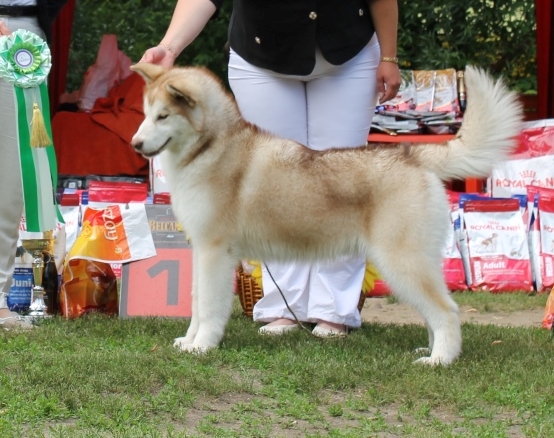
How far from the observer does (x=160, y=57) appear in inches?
160

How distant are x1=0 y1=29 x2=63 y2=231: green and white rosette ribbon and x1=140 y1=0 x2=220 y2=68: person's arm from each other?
1.96ft

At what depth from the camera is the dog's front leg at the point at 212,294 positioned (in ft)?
12.8

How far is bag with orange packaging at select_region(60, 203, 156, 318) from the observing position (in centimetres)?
485

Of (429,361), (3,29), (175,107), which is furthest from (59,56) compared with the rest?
(429,361)

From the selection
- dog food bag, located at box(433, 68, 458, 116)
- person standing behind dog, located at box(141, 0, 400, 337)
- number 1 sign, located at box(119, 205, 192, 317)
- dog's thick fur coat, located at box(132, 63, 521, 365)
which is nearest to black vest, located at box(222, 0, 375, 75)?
person standing behind dog, located at box(141, 0, 400, 337)

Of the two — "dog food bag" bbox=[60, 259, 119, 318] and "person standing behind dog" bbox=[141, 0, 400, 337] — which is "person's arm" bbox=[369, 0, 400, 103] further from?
"dog food bag" bbox=[60, 259, 119, 318]

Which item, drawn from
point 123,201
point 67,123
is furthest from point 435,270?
point 67,123

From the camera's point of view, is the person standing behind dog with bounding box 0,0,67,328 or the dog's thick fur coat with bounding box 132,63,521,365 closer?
the dog's thick fur coat with bounding box 132,63,521,365

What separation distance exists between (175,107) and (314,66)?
714 mm

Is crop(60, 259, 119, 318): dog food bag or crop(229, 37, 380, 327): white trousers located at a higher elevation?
crop(229, 37, 380, 327): white trousers

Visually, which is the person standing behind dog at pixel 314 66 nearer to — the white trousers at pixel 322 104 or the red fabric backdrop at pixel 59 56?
the white trousers at pixel 322 104

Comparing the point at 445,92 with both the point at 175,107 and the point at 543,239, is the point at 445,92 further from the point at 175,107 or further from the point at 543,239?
the point at 175,107

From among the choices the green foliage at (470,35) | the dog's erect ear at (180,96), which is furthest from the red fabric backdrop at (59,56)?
the dog's erect ear at (180,96)

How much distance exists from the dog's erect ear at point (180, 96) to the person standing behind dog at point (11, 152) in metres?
1.03
